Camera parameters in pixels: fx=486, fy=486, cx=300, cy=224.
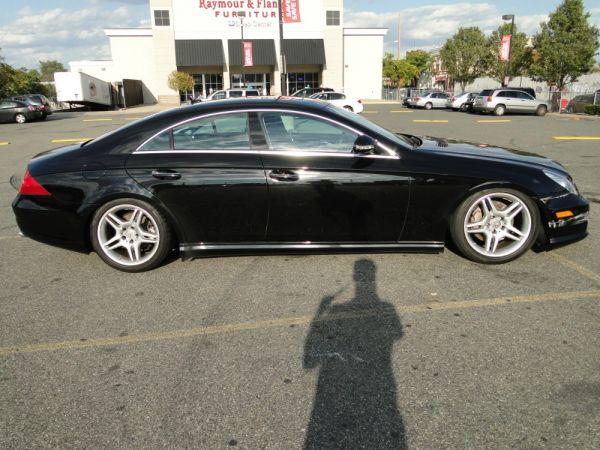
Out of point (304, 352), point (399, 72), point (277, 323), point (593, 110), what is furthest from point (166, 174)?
point (399, 72)

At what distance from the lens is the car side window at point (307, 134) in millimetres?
4047

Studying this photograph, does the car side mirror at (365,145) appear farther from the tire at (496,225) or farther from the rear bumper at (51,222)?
the rear bumper at (51,222)

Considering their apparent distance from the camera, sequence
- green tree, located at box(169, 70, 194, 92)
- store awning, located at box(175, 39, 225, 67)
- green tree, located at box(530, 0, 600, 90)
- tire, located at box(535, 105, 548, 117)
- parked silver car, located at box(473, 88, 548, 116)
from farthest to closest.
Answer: store awning, located at box(175, 39, 225, 67) < green tree, located at box(169, 70, 194, 92) < green tree, located at box(530, 0, 600, 90) < tire, located at box(535, 105, 548, 117) < parked silver car, located at box(473, 88, 548, 116)

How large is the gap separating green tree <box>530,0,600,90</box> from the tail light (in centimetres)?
3685

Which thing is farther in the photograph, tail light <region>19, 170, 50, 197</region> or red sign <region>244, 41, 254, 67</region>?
red sign <region>244, 41, 254, 67</region>

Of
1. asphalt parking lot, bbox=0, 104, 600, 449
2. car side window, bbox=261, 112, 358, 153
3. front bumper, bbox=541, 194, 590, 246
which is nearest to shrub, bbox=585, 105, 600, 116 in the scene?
asphalt parking lot, bbox=0, 104, 600, 449

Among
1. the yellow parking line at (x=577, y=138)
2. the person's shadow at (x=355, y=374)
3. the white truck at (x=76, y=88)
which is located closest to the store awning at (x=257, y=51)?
the white truck at (x=76, y=88)

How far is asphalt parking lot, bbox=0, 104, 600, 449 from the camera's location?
230 centimetres

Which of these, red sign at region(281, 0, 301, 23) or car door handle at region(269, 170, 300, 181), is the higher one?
red sign at region(281, 0, 301, 23)

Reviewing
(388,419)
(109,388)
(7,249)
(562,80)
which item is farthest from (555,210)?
(562,80)

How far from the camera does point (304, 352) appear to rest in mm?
2938

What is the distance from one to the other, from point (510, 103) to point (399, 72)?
65.8 metres

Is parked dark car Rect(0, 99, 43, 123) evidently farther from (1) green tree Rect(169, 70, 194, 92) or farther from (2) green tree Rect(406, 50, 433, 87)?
(2) green tree Rect(406, 50, 433, 87)

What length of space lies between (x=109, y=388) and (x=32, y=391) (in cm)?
41
